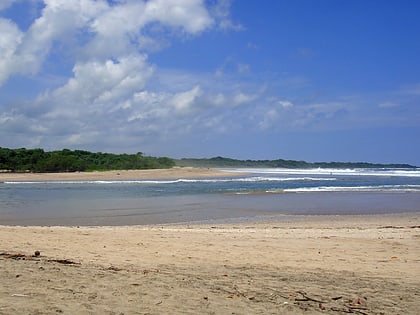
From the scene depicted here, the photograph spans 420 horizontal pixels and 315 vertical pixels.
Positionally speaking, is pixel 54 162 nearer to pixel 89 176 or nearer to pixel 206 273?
pixel 89 176

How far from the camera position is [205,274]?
307 inches

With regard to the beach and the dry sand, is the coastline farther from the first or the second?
the dry sand

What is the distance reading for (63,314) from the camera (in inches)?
210

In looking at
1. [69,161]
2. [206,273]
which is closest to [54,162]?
[69,161]

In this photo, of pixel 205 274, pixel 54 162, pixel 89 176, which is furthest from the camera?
pixel 54 162

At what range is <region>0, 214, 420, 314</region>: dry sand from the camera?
590 cm

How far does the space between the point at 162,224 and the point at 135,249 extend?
8.03m

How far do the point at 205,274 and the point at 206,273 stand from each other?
95 millimetres

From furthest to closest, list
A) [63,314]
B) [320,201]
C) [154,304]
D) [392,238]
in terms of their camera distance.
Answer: [320,201] < [392,238] < [154,304] < [63,314]

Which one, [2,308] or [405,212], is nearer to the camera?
[2,308]

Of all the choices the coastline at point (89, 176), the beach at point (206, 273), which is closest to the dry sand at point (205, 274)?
the beach at point (206, 273)

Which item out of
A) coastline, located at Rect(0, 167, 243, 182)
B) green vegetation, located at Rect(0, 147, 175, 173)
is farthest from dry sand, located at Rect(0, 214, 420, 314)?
green vegetation, located at Rect(0, 147, 175, 173)

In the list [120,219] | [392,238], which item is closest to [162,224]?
[120,219]

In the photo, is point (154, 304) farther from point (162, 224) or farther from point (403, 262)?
point (162, 224)
